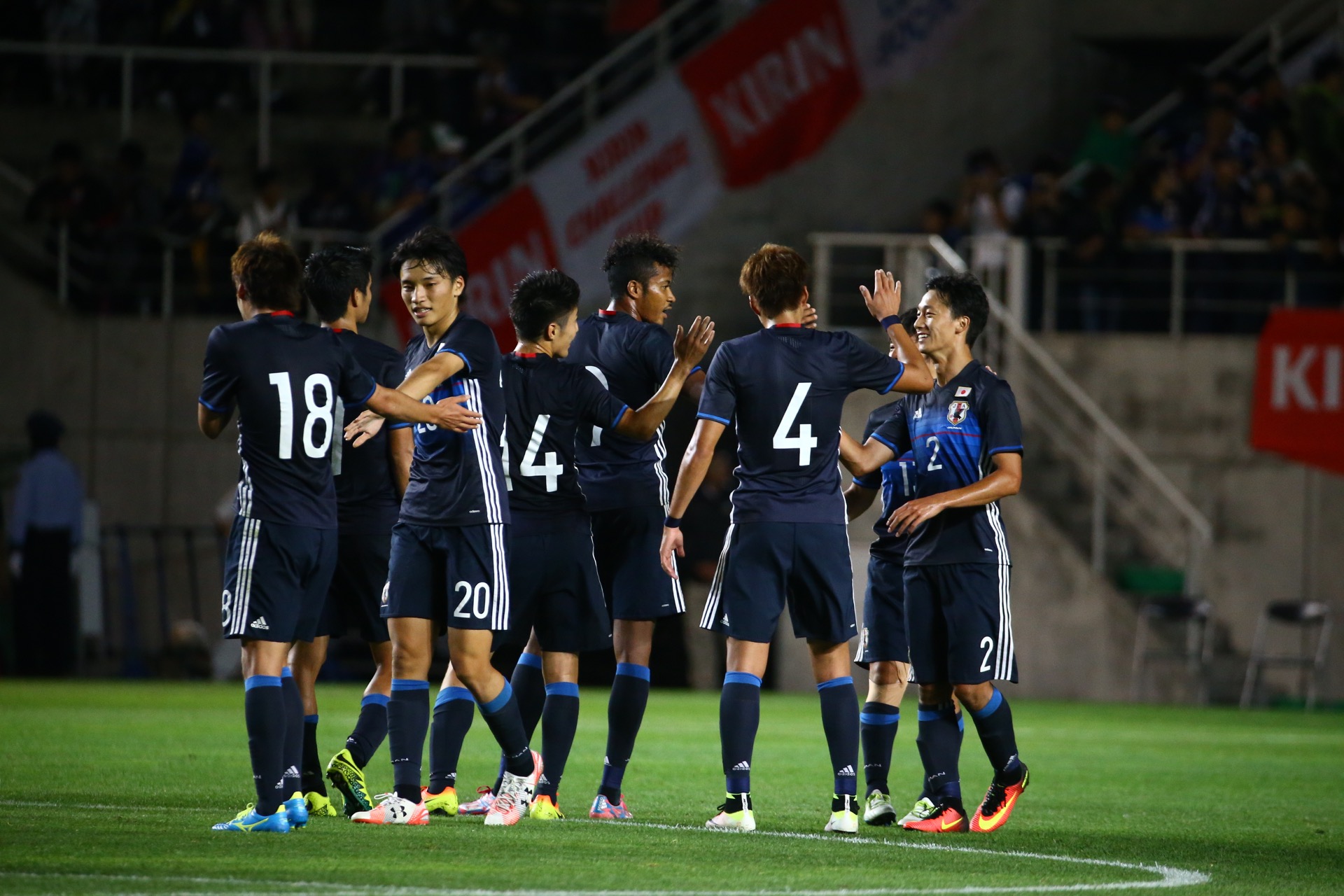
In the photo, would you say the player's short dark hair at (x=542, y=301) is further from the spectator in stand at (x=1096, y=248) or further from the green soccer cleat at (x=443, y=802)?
the spectator in stand at (x=1096, y=248)

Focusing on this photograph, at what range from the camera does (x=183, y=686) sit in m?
18.5

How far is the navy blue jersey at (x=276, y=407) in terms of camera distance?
738cm

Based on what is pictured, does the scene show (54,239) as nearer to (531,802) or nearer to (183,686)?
(183,686)

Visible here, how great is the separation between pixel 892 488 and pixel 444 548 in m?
2.12

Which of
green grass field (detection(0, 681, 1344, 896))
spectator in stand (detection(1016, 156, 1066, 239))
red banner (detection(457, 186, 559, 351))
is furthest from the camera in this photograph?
red banner (detection(457, 186, 559, 351))

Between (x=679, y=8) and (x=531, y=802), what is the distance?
14.3 m

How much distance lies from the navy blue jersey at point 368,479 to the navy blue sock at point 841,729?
76.4 inches

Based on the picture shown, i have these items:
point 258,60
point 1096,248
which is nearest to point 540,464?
point 1096,248

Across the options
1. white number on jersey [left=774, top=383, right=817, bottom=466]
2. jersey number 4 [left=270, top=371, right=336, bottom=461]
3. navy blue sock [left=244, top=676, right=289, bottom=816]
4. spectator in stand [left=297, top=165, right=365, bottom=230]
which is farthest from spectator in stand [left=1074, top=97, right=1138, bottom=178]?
navy blue sock [left=244, top=676, right=289, bottom=816]

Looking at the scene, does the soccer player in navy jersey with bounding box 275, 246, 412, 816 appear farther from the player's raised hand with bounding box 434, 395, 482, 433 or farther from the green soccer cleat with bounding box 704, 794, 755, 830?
the green soccer cleat with bounding box 704, 794, 755, 830

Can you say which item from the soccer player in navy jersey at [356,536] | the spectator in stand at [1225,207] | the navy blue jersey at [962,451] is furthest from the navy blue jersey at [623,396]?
the spectator in stand at [1225,207]

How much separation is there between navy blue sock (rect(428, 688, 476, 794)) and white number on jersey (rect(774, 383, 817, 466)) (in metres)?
1.57

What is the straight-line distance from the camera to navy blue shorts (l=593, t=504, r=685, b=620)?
8570 mm

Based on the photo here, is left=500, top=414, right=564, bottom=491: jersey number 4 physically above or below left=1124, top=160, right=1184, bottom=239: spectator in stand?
below
